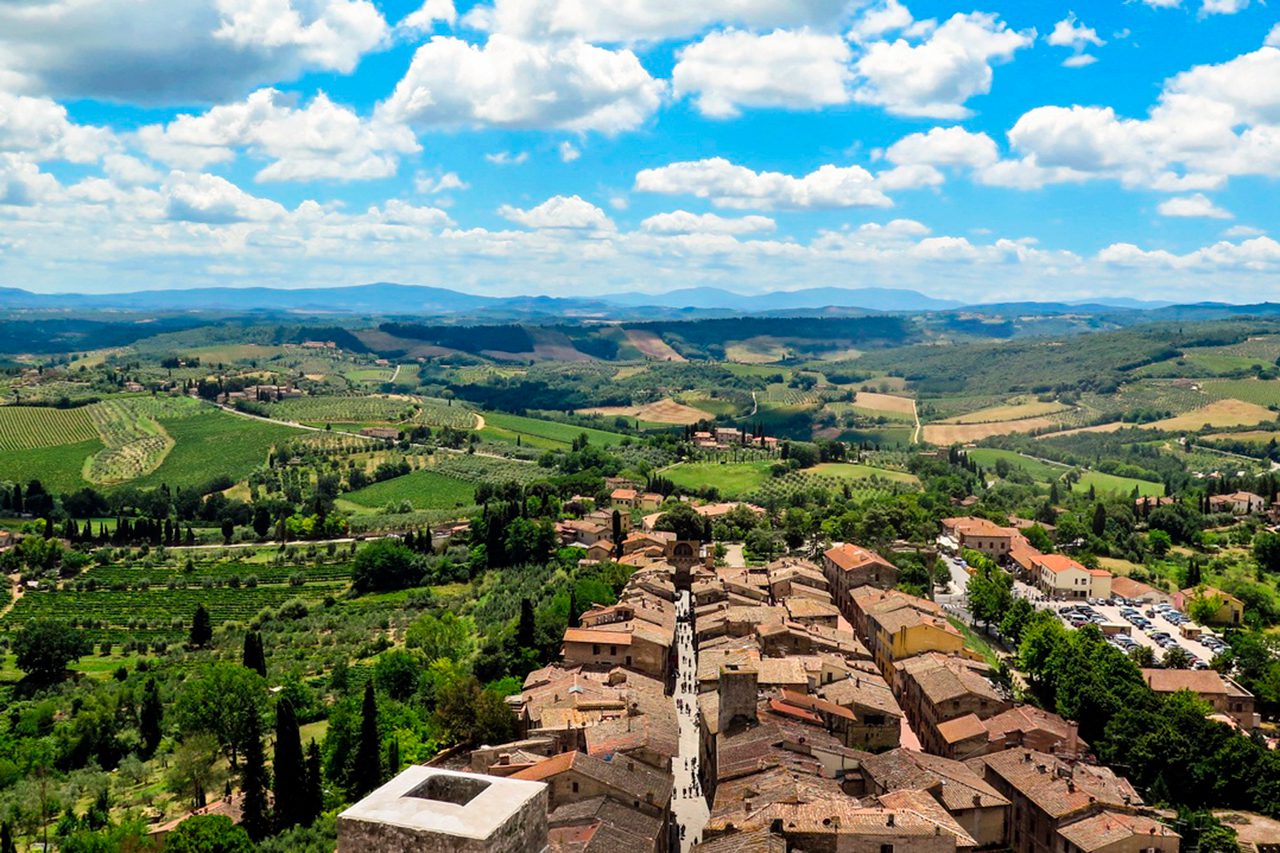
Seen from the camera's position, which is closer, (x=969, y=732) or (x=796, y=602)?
(x=969, y=732)

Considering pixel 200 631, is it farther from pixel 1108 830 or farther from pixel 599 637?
pixel 1108 830

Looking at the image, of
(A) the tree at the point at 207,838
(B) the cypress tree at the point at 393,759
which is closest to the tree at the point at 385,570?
(B) the cypress tree at the point at 393,759

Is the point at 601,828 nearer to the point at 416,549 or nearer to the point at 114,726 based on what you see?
the point at 114,726

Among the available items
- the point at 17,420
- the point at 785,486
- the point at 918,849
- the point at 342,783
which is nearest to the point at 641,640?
the point at 342,783

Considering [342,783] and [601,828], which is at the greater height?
[601,828]

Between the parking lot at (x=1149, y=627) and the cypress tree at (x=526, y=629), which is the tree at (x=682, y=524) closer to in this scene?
the cypress tree at (x=526, y=629)

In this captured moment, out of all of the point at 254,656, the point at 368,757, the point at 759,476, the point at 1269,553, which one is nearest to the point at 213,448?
the point at 759,476

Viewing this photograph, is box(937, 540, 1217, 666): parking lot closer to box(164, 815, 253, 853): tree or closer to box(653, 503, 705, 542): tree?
box(653, 503, 705, 542): tree
